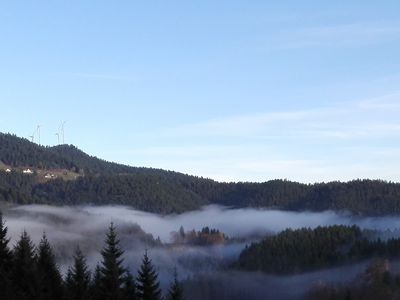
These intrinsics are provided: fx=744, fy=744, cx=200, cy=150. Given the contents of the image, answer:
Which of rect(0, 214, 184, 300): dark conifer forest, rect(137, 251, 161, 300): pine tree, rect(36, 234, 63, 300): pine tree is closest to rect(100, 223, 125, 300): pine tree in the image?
rect(0, 214, 184, 300): dark conifer forest

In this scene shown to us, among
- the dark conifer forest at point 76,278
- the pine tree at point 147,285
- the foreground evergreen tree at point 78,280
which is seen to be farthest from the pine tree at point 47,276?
the pine tree at point 147,285

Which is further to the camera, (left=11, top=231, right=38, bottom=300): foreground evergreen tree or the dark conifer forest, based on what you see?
the dark conifer forest

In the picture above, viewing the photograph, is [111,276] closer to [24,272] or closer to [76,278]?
[76,278]

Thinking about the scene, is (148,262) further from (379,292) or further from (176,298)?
(379,292)

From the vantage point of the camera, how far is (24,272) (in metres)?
49.0

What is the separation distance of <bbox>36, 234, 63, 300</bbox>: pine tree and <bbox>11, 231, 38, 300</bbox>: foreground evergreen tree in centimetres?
46

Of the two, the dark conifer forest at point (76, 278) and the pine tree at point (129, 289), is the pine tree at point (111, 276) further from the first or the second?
the pine tree at point (129, 289)

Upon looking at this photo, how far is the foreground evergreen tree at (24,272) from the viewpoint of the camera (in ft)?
152

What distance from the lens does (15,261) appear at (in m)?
51.2

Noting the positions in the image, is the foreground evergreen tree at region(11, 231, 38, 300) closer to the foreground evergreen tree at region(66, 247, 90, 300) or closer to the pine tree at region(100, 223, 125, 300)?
the foreground evergreen tree at region(66, 247, 90, 300)

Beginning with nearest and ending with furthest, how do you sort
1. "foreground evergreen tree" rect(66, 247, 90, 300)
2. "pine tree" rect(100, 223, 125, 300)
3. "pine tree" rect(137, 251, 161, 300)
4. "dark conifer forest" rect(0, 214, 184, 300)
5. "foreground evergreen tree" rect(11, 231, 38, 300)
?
"foreground evergreen tree" rect(11, 231, 38, 300)
"dark conifer forest" rect(0, 214, 184, 300)
"pine tree" rect(100, 223, 125, 300)
"foreground evergreen tree" rect(66, 247, 90, 300)
"pine tree" rect(137, 251, 161, 300)

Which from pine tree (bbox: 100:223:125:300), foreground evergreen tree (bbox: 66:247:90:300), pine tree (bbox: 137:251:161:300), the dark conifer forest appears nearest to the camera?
the dark conifer forest

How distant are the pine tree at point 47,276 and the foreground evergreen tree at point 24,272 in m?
0.46

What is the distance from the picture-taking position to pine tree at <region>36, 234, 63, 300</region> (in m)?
47.3
